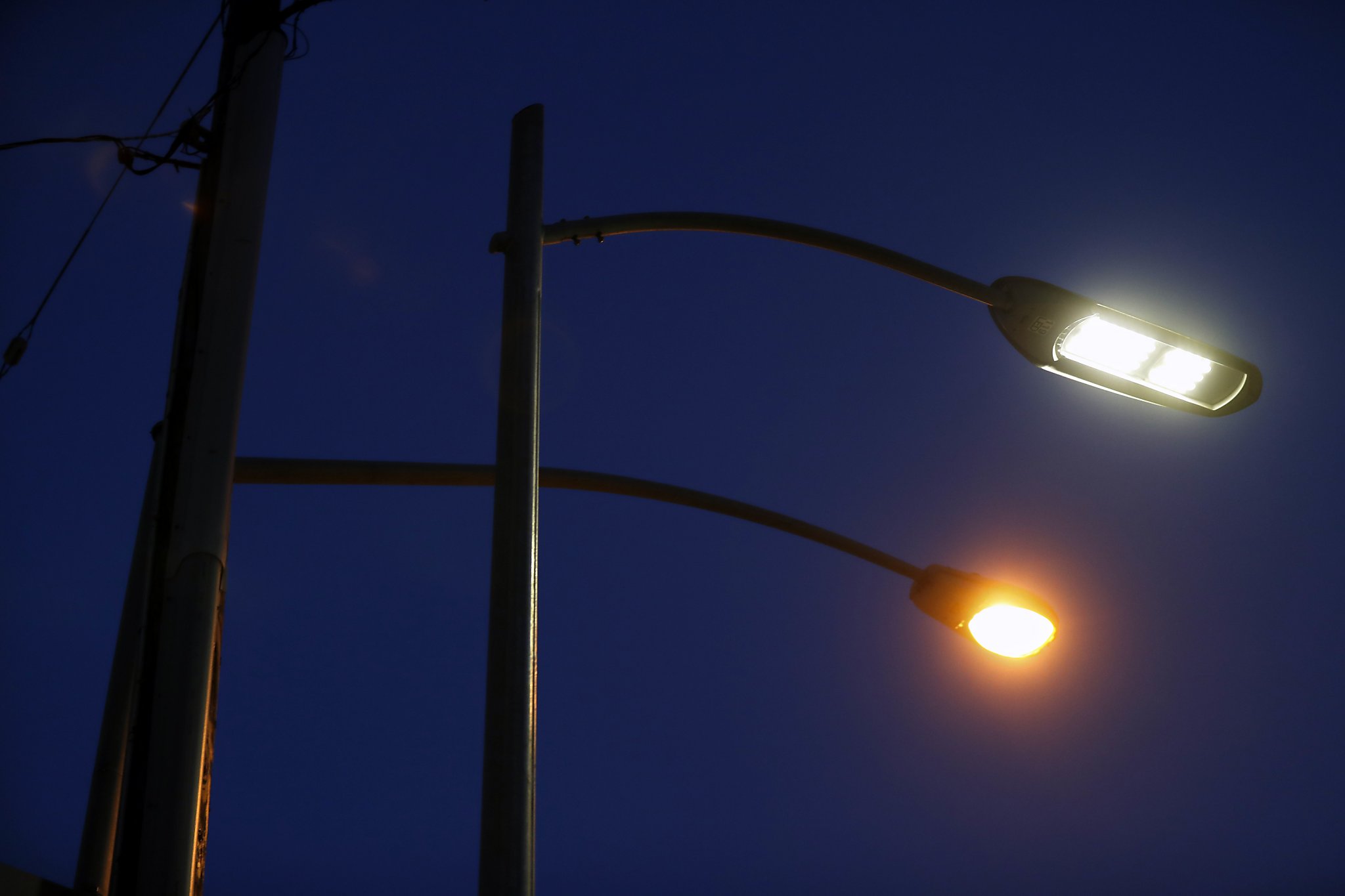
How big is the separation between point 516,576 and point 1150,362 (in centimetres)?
328

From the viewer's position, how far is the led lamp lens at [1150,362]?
15.4ft

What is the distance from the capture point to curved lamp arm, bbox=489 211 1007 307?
422cm

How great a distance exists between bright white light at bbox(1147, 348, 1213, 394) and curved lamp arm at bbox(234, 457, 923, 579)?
1.91 meters

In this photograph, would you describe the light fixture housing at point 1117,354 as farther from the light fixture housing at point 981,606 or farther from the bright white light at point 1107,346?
the light fixture housing at point 981,606

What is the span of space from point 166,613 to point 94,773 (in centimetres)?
113

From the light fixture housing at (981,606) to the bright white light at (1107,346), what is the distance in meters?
1.46

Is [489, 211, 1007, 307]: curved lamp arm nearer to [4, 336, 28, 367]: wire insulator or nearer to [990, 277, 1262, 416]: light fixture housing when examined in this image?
[990, 277, 1262, 416]: light fixture housing

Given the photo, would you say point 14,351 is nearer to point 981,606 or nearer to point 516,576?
point 516,576

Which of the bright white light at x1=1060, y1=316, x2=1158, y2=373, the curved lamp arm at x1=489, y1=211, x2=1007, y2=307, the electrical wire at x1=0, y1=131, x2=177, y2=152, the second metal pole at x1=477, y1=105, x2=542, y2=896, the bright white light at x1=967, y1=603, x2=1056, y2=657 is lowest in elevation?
the second metal pole at x1=477, y1=105, x2=542, y2=896

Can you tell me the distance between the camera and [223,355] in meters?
3.39

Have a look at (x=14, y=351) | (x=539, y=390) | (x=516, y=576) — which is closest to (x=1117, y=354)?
(x=539, y=390)

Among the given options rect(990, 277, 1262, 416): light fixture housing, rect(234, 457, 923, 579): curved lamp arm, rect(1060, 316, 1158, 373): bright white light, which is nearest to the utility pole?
rect(234, 457, 923, 579): curved lamp arm

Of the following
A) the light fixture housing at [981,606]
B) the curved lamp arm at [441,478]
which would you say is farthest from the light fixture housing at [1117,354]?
the curved lamp arm at [441,478]

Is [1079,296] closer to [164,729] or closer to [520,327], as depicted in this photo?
[520,327]
